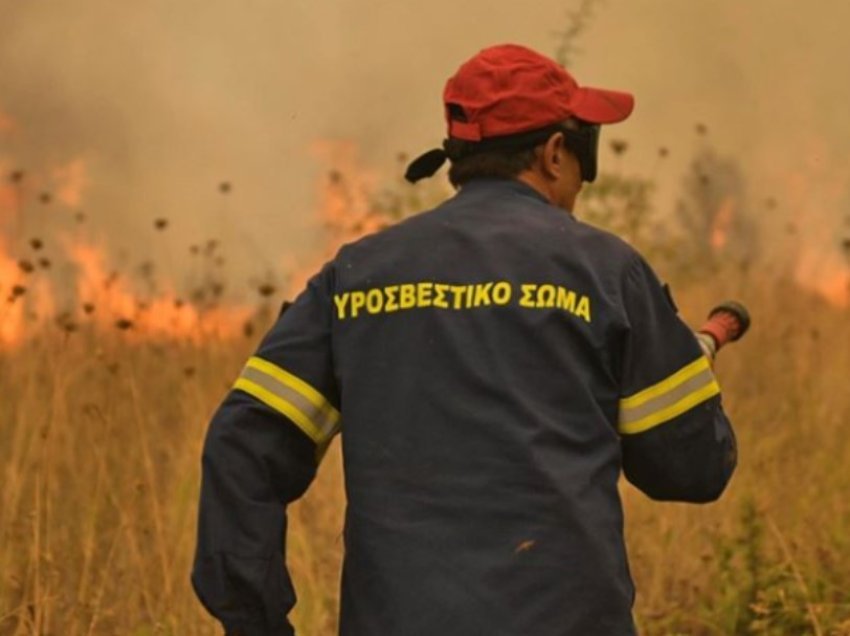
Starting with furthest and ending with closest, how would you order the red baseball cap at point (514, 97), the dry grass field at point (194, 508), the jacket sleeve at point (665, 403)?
the dry grass field at point (194, 508) → the red baseball cap at point (514, 97) → the jacket sleeve at point (665, 403)

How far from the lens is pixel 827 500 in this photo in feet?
21.7

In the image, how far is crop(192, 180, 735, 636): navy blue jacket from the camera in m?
3.30

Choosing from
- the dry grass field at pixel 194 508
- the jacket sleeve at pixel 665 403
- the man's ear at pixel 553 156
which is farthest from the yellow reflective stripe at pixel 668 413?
the dry grass field at pixel 194 508

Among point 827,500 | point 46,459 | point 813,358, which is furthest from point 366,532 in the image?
point 813,358

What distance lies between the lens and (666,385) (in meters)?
3.46

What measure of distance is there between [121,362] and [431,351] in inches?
181

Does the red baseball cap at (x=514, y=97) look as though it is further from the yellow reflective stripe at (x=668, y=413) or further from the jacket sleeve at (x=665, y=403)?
the yellow reflective stripe at (x=668, y=413)

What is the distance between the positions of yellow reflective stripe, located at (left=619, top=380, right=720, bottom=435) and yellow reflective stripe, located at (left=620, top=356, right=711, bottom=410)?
0.10 feet

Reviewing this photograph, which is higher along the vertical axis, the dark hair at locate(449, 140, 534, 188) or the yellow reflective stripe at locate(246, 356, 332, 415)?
the dark hair at locate(449, 140, 534, 188)

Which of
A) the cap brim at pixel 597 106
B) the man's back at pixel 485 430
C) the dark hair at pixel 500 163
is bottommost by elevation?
the man's back at pixel 485 430

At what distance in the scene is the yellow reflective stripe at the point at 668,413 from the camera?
344 cm

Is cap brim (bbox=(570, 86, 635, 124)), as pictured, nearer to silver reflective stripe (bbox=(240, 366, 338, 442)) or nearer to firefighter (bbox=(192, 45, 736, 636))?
firefighter (bbox=(192, 45, 736, 636))

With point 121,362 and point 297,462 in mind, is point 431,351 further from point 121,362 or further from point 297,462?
point 121,362

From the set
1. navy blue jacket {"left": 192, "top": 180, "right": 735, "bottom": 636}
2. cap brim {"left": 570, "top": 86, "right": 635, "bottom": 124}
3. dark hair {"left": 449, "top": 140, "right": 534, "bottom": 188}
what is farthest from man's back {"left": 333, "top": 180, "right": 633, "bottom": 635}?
cap brim {"left": 570, "top": 86, "right": 635, "bottom": 124}
